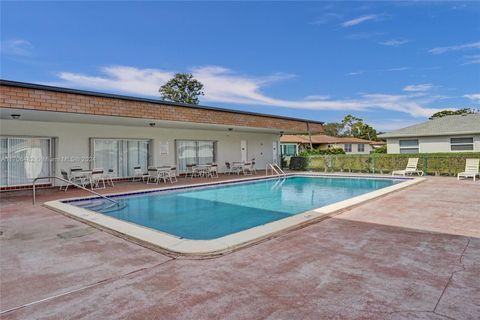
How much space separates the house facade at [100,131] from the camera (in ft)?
32.2

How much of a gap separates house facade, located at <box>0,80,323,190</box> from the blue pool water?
130 inches

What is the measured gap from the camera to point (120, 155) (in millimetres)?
15633

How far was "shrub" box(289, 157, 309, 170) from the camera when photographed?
22.3 metres

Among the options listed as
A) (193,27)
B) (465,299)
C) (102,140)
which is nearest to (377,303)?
(465,299)

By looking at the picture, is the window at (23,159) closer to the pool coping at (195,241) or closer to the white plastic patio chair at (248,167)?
the pool coping at (195,241)

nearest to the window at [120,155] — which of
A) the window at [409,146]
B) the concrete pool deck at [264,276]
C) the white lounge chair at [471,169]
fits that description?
the concrete pool deck at [264,276]

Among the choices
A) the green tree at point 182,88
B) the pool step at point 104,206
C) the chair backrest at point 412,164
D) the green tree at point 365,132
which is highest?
the green tree at point 182,88

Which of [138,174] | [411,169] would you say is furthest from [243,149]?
[411,169]

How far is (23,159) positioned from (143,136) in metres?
5.44

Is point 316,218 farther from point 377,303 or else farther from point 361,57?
point 361,57

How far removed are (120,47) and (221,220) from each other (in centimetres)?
1818

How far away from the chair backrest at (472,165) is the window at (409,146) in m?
6.21

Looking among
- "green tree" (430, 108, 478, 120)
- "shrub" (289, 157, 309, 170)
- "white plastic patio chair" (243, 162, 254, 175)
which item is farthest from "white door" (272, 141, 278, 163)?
"green tree" (430, 108, 478, 120)

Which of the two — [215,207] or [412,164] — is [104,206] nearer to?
[215,207]
